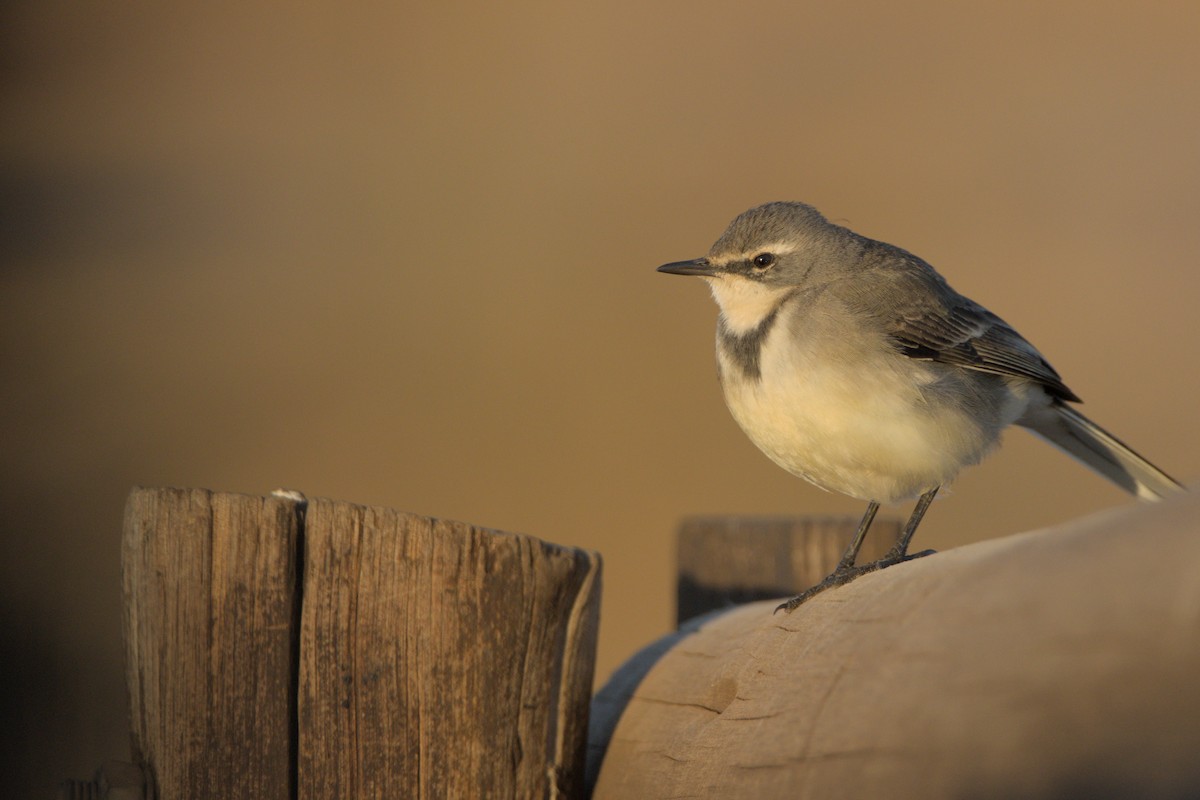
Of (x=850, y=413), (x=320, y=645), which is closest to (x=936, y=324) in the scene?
(x=850, y=413)

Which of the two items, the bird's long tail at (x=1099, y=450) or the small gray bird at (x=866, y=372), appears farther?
the bird's long tail at (x=1099, y=450)

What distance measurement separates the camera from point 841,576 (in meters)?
4.38

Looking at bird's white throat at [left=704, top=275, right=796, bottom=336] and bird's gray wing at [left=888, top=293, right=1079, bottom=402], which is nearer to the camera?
bird's gray wing at [left=888, top=293, right=1079, bottom=402]

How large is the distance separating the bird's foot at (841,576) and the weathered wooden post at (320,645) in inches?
34.2

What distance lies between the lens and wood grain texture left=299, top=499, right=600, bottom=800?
3.16 metres

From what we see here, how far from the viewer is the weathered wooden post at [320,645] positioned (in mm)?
3135

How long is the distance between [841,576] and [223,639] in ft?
6.95

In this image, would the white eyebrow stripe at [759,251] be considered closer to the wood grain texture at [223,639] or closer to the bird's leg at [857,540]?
the bird's leg at [857,540]

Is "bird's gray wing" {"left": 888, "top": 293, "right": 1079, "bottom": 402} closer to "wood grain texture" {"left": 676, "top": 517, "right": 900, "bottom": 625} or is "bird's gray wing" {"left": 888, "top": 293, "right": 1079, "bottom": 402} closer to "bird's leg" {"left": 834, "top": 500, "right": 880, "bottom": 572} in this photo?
"bird's leg" {"left": 834, "top": 500, "right": 880, "bottom": 572}

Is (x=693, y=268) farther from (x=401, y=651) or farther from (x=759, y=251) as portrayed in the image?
(x=401, y=651)

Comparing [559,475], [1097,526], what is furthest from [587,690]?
[559,475]

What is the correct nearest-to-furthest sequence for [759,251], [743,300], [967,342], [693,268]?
[967,342] → [743,300] → [759,251] → [693,268]

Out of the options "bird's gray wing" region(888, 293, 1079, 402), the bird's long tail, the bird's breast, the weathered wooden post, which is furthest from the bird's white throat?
the weathered wooden post

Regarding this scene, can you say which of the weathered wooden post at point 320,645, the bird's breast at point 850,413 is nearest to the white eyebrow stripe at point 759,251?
the bird's breast at point 850,413
